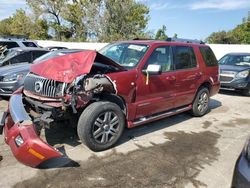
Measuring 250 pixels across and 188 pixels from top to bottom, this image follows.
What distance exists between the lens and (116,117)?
4.71m

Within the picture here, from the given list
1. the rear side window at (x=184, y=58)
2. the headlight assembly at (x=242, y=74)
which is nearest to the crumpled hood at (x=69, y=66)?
the rear side window at (x=184, y=58)

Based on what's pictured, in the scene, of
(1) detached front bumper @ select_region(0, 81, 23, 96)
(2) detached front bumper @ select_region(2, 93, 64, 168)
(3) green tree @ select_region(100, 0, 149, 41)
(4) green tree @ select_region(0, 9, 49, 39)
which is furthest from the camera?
(4) green tree @ select_region(0, 9, 49, 39)

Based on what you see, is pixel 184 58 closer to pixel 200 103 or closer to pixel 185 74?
pixel 185 74

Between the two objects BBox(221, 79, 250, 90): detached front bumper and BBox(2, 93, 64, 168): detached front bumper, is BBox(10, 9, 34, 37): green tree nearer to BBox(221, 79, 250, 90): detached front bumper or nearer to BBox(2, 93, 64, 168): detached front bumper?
BBox(221, 79, 250, 90): detached front bumper

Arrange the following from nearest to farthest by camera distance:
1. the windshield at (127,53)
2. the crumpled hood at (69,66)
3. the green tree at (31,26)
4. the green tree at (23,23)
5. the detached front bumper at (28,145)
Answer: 1. the detached front bumper at (28,145)
2. the crumpled hood at (69,66)
3. the windshield at (127,53)
4. the green tree at (31,26)
5. the green tree at (23,23)

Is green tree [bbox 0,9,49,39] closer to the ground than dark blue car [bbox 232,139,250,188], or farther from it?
farther from it

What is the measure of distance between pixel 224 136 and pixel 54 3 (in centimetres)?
4122

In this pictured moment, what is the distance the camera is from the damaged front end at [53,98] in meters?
3.86

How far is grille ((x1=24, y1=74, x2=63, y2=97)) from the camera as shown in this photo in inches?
173

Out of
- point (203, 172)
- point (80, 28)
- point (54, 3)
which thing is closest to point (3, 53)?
point (203, 172)

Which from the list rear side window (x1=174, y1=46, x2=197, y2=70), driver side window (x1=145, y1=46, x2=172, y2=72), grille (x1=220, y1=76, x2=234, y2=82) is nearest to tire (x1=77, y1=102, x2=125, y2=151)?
driver side window (x1=145, y1=46, x2=172, y2=72)

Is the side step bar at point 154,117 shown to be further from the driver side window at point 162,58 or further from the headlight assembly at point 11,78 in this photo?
the headlight assembly at point 11,78

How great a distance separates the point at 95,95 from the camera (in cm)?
457

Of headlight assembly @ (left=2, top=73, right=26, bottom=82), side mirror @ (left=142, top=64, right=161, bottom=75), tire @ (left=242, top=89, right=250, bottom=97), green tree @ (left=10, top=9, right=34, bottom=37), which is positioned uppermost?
green tree @ (left=10, top=9, right=34, bottom=37)
